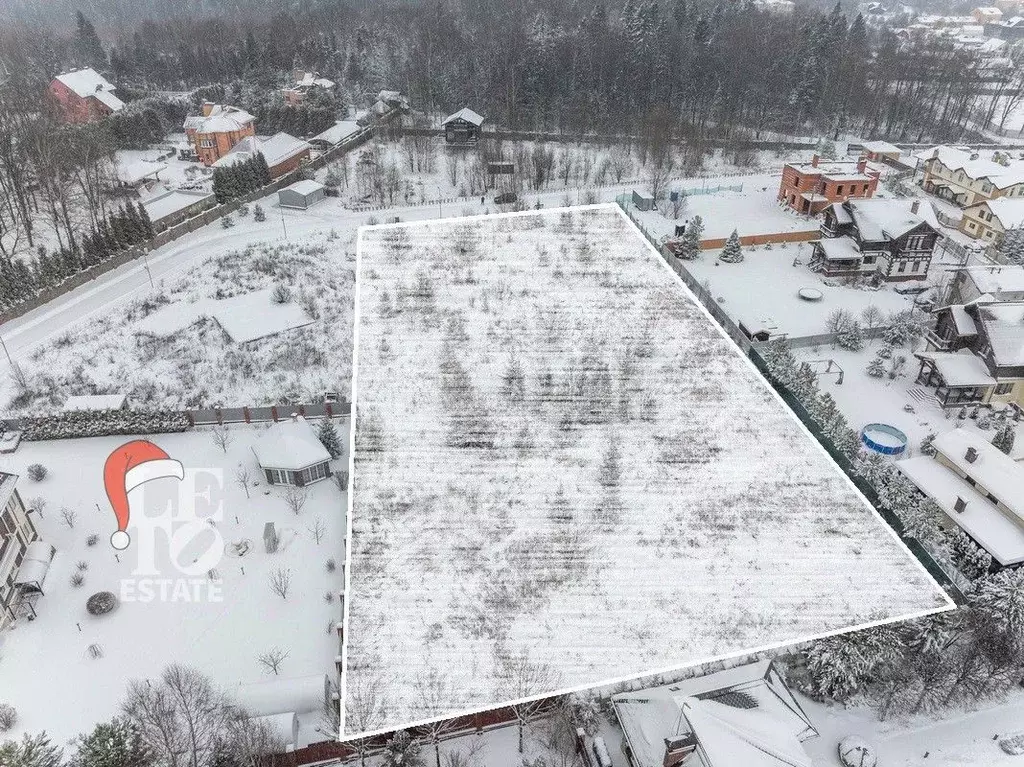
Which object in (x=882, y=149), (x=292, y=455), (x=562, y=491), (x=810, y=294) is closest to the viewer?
(x=562, y=491)

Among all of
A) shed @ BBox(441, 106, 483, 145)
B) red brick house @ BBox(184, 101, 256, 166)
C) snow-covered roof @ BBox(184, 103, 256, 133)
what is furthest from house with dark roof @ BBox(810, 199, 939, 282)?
snow-covered roof @ BBox(184, 103, 256, 133)

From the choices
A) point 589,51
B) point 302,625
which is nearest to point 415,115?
point 589,51

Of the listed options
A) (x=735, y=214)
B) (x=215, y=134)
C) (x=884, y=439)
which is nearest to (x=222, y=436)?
(x=884, y=439)

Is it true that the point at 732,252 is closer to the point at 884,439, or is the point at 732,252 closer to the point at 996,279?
the point at 996,279

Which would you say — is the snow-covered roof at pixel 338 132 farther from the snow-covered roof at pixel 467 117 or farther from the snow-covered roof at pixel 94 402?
the snow-covered roof at pixel 94 402

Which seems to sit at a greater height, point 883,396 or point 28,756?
point 28,756

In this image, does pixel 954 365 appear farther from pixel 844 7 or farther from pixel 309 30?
pixel 844 7

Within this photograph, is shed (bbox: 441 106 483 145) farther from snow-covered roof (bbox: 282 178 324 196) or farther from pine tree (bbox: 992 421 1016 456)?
pine tree (bbox: 992 421 1016 456)
